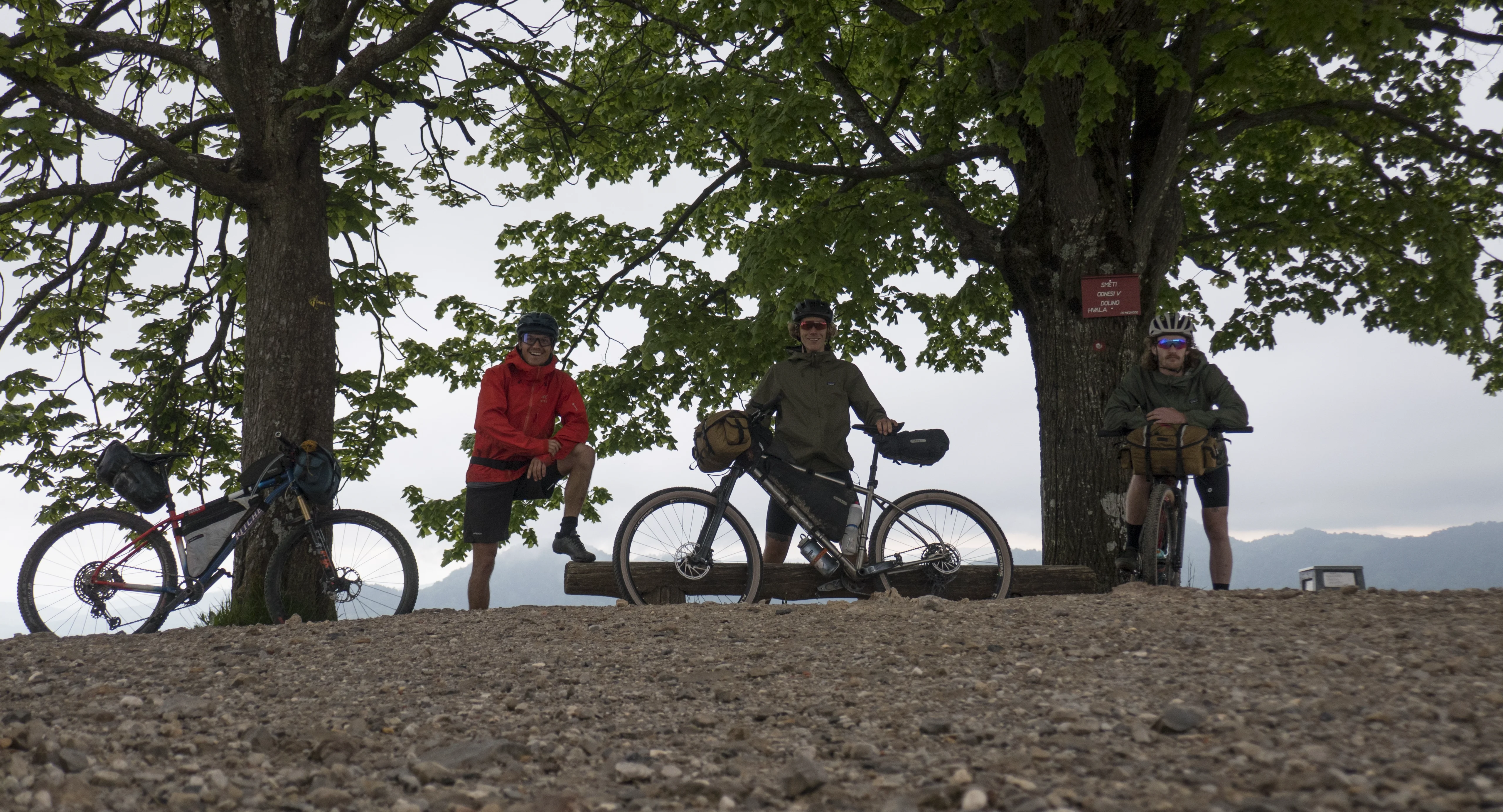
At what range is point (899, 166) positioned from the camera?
10.7m

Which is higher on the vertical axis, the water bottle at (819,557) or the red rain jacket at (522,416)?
the red rain jacket at (522,416)

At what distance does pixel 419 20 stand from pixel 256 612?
540 centimetres

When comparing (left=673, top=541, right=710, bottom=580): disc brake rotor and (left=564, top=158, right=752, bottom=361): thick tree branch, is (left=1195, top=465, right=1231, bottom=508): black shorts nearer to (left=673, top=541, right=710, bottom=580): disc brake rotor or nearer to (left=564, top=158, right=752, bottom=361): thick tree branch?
(left=673, top=541, right=710, bottom=580): disc brake rotor

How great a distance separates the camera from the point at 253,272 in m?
9.16

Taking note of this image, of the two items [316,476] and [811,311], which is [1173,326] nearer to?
[811,311]

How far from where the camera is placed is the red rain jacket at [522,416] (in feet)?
24.6

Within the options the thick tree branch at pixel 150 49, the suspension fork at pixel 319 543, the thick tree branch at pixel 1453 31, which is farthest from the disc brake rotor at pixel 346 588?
the thick tree branch at pixel 1453 31

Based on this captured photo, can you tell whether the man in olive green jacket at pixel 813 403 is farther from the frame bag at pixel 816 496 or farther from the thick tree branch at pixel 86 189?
the thick tree branch at pixel 86 189

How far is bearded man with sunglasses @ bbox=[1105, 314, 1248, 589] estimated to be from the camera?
7543 mm

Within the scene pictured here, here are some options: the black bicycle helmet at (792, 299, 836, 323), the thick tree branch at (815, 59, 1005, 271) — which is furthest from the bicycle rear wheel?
the thick tree branch at (815, 59, 1005, 271)

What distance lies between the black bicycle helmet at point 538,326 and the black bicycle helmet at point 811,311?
1767 mm

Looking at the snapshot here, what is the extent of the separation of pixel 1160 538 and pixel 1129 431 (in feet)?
2.74

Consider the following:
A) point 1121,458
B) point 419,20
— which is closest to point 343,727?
point 1121,458

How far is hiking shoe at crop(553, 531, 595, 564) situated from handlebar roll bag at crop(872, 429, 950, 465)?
89.7 inches
